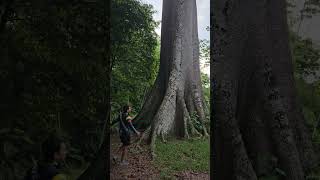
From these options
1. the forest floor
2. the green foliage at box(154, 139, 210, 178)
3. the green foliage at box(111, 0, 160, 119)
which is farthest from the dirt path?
the green foliage at box(111, 0, 160, 119)

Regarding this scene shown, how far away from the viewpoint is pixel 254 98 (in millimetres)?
3572

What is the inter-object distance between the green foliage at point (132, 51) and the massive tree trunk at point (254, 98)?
208cm

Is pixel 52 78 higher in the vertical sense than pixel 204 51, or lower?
lower

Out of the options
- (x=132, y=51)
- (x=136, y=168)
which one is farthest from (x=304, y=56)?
(x=132, y=51)

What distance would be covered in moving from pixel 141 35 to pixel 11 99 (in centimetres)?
241

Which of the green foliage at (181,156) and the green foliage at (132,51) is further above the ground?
the green foliage at (132,51)

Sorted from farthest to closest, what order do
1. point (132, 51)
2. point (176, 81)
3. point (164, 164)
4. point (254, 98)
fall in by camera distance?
point (132, 51)
point (176, 81)
point (164, 164)
point (254, 98)

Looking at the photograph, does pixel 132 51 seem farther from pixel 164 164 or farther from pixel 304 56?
pixel 304 56

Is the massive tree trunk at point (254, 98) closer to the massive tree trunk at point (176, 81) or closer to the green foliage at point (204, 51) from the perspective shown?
the massive tree trunk at point (176, 81)

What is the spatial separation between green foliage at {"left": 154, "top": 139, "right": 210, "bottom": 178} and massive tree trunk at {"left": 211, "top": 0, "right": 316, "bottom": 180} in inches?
41.0

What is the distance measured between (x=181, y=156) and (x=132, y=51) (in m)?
1.76

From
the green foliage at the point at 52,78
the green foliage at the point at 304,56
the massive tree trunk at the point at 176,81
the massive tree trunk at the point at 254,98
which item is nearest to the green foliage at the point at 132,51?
the massive tree trunk at the point at 176,81

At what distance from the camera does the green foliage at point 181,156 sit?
15.2ft

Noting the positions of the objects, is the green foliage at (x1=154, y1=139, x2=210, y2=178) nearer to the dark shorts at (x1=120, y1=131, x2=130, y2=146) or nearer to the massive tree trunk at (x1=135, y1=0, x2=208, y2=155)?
the massive tree trunk at (x1=135, y1=0, x2=208, y2=155)
